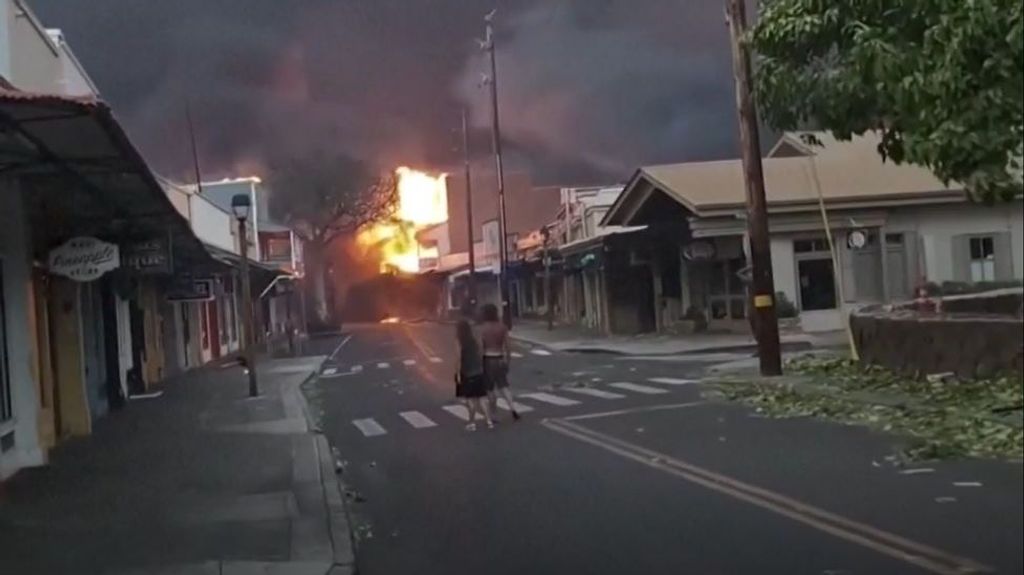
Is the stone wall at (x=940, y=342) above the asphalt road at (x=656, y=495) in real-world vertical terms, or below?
above

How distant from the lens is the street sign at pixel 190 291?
33406 millimetres

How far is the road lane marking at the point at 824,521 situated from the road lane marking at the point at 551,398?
30.4 feet

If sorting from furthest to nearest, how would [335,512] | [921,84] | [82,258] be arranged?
[82,258] < [335,512] < [921,84]

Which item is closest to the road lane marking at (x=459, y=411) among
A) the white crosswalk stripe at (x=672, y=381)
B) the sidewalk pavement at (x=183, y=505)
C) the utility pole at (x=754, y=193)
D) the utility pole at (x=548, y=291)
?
the sidewalk pavement at (x=183, y=505)

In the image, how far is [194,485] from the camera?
545 inches

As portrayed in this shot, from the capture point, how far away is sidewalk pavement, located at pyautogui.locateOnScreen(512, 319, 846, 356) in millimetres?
5738

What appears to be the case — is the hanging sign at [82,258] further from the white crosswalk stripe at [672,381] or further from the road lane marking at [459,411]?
the white crosswalk stripe at [672,381]

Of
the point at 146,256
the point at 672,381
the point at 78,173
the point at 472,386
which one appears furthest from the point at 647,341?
the point at 78,173

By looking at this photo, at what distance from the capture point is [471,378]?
57.4 ft

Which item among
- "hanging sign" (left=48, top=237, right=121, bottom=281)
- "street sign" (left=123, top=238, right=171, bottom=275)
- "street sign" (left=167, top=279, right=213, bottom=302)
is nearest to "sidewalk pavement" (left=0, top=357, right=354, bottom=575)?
"hanging sign" (left=48, top=237, right=121, bottom=281)

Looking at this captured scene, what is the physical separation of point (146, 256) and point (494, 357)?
727 centimetres

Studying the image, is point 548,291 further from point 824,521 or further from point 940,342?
point 940,342

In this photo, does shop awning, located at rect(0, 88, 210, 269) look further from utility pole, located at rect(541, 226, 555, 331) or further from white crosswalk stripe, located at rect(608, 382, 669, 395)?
utility pole, located at rect(541, 226, 555, 331)

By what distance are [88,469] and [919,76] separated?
13.3 meters
